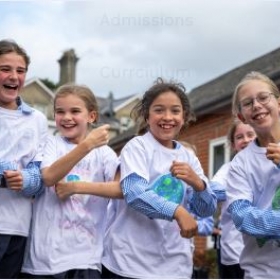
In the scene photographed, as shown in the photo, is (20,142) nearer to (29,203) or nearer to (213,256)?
(29,203)

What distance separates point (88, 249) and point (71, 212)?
9.6 inches

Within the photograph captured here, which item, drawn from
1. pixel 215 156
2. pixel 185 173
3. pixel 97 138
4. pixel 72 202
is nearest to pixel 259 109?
pixel 185 173

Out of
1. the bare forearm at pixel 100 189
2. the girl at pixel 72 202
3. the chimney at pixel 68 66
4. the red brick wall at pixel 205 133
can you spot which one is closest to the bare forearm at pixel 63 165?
the girl at pixel 72 202

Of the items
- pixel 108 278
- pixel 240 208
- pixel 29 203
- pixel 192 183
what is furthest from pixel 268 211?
pixel 29 203

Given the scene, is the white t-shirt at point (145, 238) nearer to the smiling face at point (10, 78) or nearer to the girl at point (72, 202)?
the girl at point (72, 202)

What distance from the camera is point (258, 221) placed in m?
3.17

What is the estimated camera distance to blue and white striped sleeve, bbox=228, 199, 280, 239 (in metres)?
3.13

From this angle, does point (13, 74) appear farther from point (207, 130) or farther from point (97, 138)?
point (207, 130)

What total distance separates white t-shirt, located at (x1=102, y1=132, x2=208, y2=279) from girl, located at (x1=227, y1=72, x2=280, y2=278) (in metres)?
0.29

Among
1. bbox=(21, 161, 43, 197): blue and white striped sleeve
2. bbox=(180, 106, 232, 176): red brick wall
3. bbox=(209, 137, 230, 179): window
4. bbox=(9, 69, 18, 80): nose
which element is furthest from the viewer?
bbox=(209, 137, 230, 179): window

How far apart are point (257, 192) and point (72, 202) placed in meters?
1.13

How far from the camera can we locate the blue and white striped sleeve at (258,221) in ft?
10.3

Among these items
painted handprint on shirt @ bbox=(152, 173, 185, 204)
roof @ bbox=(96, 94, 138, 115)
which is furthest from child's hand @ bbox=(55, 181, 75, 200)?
roof @ bbox=(96, 94, 138, 115)

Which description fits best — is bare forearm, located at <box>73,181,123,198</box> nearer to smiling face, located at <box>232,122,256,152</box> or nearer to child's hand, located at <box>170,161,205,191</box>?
child's hand, located at <box>170,161,205,191</box>
